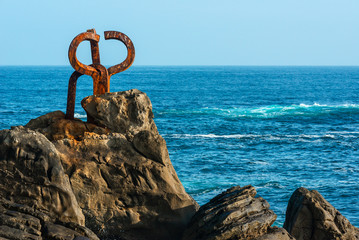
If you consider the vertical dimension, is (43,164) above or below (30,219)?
above


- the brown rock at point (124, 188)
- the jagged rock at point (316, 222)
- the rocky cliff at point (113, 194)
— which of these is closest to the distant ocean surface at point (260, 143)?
the jagged rock at point (316, 222)

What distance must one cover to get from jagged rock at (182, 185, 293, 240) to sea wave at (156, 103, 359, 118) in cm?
4506

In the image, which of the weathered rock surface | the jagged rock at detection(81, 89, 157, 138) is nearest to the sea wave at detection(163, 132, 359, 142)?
the jagged rock at detection(81, 89, 157, 138)

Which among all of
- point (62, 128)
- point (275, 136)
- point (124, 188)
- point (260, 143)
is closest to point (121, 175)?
point (124, 188)

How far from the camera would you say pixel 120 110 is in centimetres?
1226

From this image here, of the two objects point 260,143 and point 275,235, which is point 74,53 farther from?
point 260,143

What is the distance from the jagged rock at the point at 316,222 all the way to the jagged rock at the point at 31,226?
19.1 feet

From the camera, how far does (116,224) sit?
452 inches

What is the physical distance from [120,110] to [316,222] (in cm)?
562

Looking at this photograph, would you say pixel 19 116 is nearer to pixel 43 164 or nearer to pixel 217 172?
pixel 217 172

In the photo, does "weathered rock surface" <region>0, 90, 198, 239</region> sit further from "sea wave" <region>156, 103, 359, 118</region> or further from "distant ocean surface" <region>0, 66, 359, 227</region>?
"sea wave" <region>156, 103, 359, 118</region>

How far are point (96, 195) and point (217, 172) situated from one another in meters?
18.6

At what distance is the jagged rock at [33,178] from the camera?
1005 centimetres

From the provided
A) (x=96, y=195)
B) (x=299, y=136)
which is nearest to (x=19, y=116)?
(x=299, y=136)
